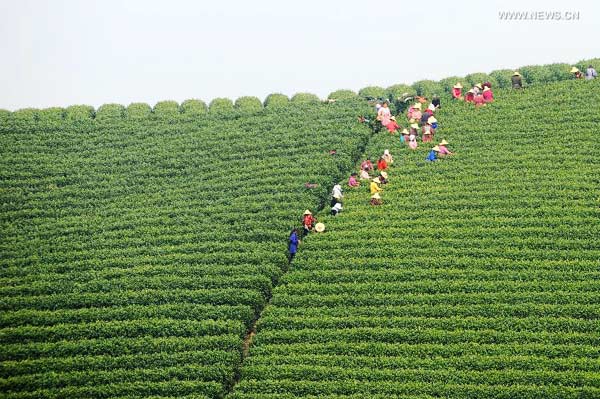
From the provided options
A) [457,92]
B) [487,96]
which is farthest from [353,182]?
[487,96]

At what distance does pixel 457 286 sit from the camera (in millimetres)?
27578

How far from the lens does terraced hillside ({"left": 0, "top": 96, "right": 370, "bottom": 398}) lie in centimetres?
2623

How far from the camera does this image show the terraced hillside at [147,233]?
26234 millimetres

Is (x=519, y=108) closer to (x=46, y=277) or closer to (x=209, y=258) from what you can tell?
(x=209, y=258)

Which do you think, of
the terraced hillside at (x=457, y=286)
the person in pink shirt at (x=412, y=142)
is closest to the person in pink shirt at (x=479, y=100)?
the terraced hillside at (x=457, y=286)

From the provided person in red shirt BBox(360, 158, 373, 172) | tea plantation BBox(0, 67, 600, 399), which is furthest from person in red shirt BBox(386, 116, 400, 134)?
person in red shirt BBox(360, 158, 373, 172)

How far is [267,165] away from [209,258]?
260 inches

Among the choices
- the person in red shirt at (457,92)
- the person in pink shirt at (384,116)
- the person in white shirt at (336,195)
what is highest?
the person in red shirt at (457,92)

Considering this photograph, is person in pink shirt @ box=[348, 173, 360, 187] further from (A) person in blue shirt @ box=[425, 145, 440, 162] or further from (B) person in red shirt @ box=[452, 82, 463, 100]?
(B) person in red shirt @ box=[452, 82, 463, 100]

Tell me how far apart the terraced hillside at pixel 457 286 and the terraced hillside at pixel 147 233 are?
1.47 metres

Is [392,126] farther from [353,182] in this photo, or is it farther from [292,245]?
[292,245]

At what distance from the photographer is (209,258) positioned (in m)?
30.0

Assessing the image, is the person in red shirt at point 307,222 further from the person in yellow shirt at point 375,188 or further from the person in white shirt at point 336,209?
the person in yellow shirt at point 375,188

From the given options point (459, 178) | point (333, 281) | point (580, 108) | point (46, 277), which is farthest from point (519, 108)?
point (46, 277)
